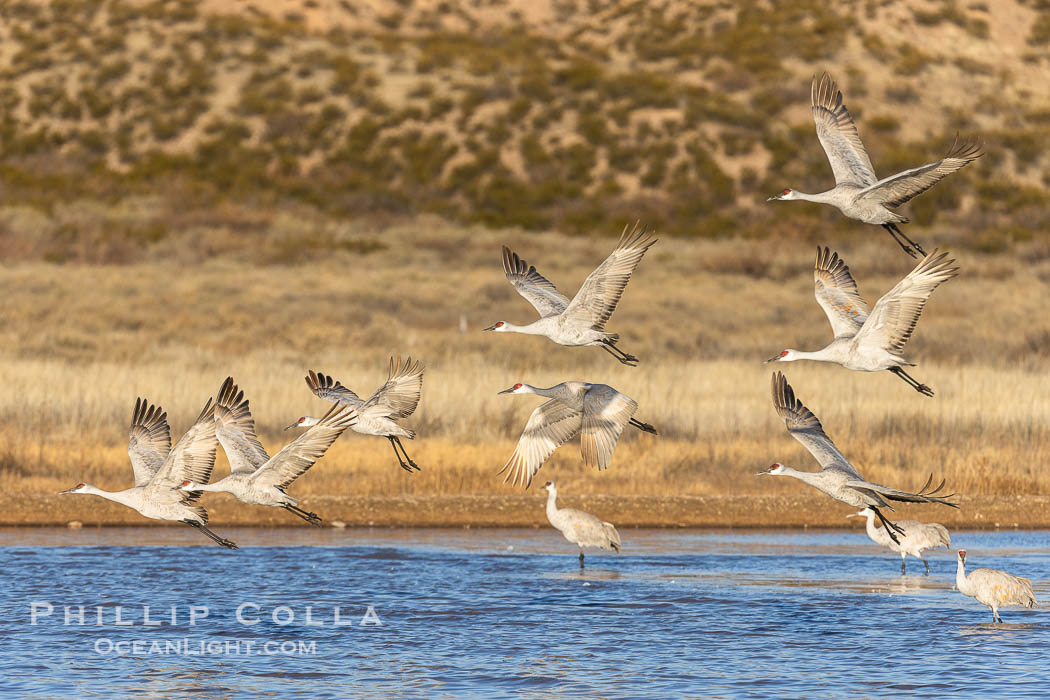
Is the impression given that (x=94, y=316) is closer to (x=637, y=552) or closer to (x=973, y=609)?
(x=637, y=552)

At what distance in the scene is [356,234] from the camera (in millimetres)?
49812

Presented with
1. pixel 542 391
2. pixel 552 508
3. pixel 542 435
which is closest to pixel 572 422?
pixel 542 435

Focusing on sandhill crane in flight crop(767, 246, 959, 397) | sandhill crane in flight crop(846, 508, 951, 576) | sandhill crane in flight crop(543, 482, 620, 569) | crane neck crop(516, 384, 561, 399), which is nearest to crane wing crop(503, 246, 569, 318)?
crane neck crop(516, 384, 561, 399)

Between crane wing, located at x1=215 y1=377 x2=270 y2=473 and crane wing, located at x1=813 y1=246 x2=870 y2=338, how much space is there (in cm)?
484

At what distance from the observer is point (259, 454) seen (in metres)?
14.5

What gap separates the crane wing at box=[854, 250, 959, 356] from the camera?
12.7 metres

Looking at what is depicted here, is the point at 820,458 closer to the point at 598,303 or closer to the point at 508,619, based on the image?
the point at 598,303

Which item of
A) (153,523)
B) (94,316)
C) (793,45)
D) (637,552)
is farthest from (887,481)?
(793,45)

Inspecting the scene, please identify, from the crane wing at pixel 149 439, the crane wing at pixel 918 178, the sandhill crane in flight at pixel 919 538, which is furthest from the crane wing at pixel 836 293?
the crane wing at pixel 149 439

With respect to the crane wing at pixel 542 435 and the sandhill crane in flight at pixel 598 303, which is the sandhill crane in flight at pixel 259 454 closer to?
the crane wing at pixel 542 435

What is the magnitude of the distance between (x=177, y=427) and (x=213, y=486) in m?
13.2

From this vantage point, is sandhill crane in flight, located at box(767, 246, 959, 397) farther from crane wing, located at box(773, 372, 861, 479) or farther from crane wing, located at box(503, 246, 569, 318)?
crane wing, located at box(503, 246, 569, 318)

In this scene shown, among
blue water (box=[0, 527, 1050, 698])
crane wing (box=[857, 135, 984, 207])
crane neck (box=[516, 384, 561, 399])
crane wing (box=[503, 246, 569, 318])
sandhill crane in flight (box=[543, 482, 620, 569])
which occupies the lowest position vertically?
blue water (box=[0, 527, 1050, 698])

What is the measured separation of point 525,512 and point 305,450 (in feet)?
38.8
